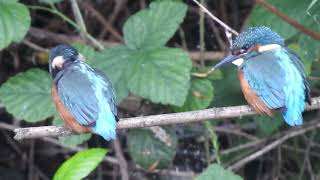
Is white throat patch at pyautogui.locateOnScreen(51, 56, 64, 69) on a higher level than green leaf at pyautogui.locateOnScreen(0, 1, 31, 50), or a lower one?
lower

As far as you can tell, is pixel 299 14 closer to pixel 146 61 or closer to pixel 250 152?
pixel 146 61

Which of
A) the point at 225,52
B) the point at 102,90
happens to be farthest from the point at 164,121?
the point at 225,52

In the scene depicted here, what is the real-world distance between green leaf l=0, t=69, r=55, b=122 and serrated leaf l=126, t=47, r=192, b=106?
1.64 ft

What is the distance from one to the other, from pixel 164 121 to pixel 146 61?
2.27 feet

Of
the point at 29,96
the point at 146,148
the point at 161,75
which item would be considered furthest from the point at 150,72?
the point at 29,96

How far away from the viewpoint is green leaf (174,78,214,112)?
13.0 feet

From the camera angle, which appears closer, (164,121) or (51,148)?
(164,121)

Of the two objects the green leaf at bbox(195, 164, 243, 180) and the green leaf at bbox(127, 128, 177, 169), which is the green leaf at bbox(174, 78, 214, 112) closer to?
the green leaf at bbox(127, 128, 177, 169)

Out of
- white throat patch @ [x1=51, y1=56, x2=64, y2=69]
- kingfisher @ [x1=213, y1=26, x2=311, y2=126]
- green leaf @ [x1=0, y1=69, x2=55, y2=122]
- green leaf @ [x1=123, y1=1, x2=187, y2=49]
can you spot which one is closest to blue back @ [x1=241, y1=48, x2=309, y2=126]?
kingfisher @ [x1=213, y1=26, x2=311, y2=126]

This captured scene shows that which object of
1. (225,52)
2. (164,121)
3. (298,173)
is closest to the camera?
(164,121)

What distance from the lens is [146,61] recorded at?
3803 mm

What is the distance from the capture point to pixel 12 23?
3.77m

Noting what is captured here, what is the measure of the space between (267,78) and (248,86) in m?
0.10

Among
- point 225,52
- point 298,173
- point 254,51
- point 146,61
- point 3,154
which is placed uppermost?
point 254,51
